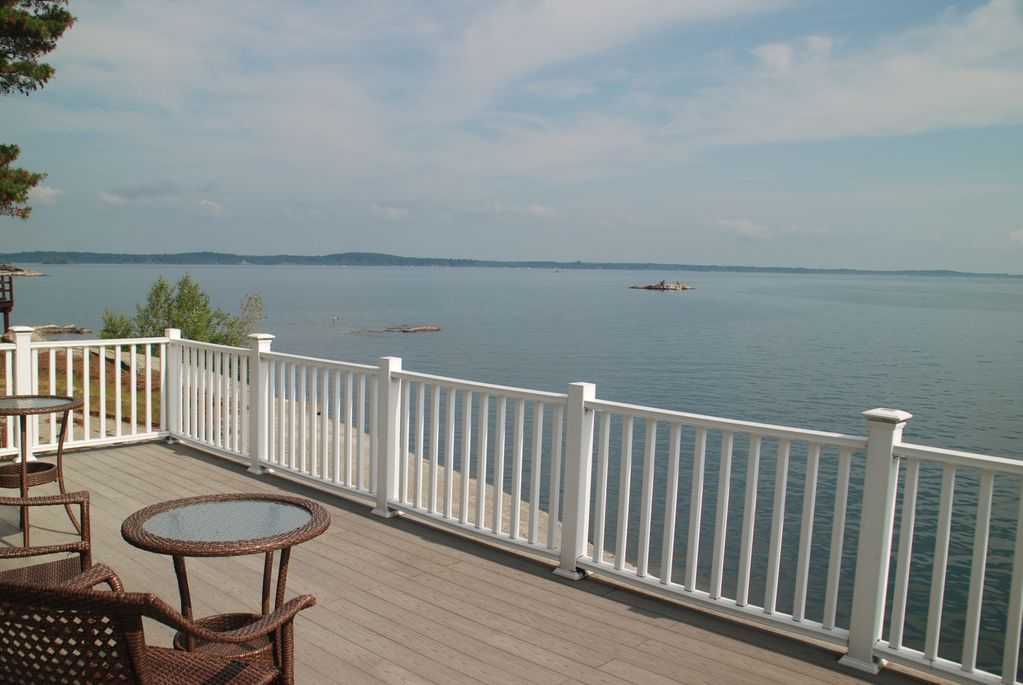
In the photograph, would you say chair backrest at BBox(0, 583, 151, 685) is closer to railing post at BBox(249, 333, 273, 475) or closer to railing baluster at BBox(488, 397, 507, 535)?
railing baluster at BBox(488, 397, 507, 535)

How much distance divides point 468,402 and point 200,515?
7.22ft

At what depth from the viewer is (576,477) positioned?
433 cm

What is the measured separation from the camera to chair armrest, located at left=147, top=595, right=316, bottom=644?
167cm

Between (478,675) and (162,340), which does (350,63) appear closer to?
(162,340)

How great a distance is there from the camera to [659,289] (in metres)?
113

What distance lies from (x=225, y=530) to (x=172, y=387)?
5228 millimetres

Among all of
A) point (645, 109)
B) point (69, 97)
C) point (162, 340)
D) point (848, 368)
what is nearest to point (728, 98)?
point (645, 109)

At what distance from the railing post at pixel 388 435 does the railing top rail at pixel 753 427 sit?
1646 millimetres

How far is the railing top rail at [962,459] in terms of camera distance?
2984mm

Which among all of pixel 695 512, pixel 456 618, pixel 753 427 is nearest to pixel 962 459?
pixel 753 427

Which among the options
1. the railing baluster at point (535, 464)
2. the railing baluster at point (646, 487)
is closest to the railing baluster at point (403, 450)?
the railing baluster at point (535, 464)

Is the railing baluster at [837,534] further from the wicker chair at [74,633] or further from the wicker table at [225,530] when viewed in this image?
the wicker chair at [74,633]

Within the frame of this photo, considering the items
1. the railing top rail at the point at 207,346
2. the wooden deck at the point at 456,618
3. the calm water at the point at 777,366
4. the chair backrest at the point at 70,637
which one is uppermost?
the railing top rail at the point at 207,346

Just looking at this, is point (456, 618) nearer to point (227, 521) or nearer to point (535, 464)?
point (535, 464)
